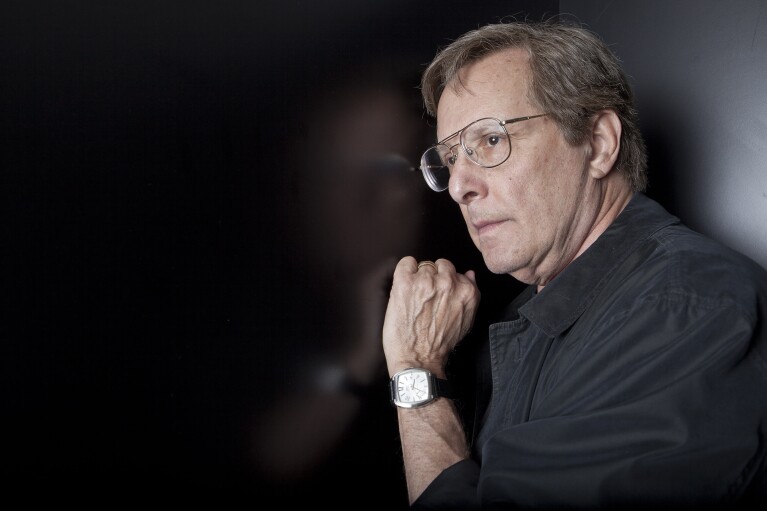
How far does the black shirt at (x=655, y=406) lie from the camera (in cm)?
77

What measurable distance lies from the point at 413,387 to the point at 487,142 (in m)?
0.51

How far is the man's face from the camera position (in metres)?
1.18

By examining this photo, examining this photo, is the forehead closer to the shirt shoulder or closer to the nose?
the nose

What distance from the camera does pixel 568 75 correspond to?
47.3 inches

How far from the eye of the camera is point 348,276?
4.17 feet

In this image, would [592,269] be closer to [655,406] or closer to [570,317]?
[570,317]

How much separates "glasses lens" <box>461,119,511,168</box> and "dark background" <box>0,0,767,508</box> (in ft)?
0.85

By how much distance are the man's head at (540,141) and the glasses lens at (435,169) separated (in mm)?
68

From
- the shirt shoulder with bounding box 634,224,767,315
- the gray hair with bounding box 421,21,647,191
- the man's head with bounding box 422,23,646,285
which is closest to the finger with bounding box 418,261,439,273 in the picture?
the man's head with bounding box 422,23,646,285

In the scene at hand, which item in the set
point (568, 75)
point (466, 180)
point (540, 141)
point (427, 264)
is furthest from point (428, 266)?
point (568, 75)

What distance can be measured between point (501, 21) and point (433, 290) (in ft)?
2.28

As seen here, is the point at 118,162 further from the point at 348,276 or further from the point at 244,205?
the point at 348,276

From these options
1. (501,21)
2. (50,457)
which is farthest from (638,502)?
(501,21)

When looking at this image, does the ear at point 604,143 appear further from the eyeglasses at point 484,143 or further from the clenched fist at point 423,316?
the clenched fist at point 423,316
